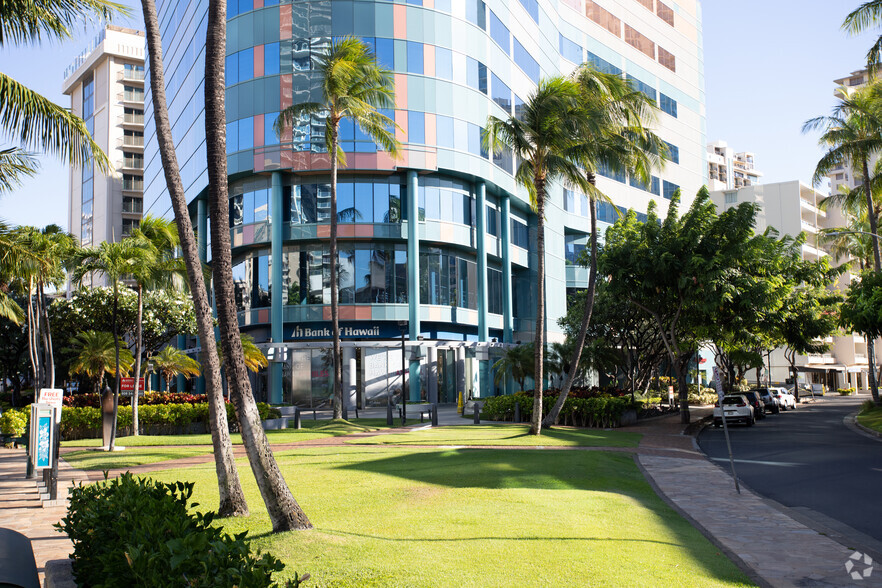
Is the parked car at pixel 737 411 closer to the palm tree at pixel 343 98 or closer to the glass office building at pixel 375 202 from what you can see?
the glass office building at pixel 375 202

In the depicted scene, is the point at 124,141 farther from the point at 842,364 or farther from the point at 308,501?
the point at 842,364

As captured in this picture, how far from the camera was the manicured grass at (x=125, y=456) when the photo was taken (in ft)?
60.3

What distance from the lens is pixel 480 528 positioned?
9.62m

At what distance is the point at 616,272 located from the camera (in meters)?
34.0

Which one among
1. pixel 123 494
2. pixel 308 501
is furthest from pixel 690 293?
pixel 123 494

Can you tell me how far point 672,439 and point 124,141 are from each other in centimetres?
8361

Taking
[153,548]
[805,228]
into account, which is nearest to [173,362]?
[153,548]

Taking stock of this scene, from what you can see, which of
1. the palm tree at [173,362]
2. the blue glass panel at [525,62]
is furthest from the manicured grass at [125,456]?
the blue glass panel at [525,62]

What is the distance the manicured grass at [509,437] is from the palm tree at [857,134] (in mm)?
22550

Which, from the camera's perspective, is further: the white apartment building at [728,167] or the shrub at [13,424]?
the white apartment building at [728,167]

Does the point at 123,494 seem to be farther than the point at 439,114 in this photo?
No

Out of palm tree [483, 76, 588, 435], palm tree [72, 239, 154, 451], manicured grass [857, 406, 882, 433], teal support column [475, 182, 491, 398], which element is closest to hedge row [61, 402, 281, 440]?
palm tree [72, 239, 154, 451]

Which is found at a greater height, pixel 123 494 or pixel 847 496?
pixel 123 494

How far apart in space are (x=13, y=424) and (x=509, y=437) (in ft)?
59.8
